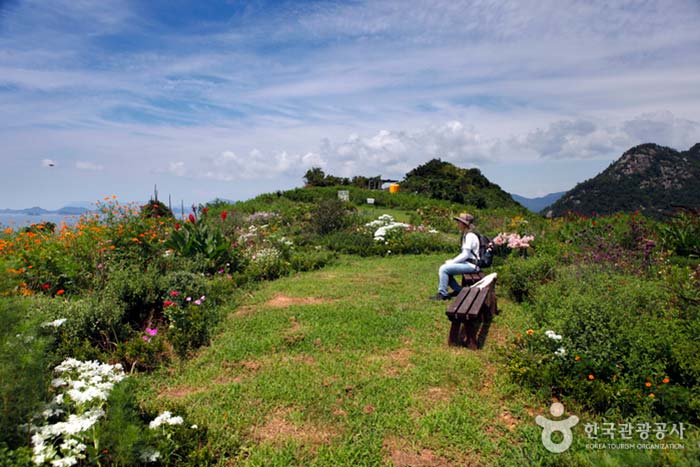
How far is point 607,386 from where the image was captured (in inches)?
133

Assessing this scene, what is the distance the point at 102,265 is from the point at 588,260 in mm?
6911

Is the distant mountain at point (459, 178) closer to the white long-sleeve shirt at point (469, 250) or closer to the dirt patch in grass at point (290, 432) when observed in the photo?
the white long-sleeve shirt at point (469, 250)

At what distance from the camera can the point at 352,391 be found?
3881 mm

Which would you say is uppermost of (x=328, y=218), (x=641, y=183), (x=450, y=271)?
(x=641, y=183)

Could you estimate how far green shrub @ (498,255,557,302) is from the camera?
20.4 feet

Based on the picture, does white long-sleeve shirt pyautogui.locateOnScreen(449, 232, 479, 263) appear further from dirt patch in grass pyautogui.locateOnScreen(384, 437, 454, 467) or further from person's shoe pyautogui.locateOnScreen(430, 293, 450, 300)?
dirt patch in grass pyautogui.locateOnScreen(384, 437, 454, 467)

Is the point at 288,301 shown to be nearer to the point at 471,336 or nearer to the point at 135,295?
the point at 135,295

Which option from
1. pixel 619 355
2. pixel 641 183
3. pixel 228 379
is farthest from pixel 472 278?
pixel 641 183

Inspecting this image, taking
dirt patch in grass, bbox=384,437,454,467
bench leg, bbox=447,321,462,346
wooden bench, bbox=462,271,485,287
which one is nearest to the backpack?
wooden bench, bbox=462,271,485,287

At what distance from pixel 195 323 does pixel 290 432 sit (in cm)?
227

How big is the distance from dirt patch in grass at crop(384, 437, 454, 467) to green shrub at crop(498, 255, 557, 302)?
3.73 m

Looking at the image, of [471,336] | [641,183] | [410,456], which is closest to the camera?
[410,456]

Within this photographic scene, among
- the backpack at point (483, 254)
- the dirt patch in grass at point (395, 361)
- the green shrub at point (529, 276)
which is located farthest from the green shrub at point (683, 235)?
the dirt patch in grass at point (395, 361)

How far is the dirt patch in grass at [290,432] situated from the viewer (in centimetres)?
320
